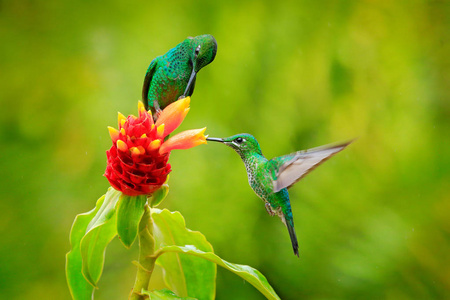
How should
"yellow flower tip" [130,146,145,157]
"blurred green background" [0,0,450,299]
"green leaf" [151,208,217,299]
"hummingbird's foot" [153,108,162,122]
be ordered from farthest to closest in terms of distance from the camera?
1. "blurred green background" [0,0,450,299]
2. "green leaf" [151,208,217,299]
3. "hummingbird's foot" [153,108,162,122]
4. "yellow flower tip" [130,146,145,157]

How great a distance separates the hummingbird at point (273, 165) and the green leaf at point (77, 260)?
0.80 feet

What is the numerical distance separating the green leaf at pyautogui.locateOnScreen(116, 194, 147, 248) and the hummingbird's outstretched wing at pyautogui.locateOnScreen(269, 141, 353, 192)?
0.67 ft

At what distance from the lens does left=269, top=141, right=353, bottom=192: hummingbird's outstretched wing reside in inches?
24.5

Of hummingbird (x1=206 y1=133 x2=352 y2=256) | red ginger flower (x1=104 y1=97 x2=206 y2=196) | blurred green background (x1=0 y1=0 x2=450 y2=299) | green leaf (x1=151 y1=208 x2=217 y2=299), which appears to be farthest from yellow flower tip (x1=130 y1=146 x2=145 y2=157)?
blurred green background (x1=0 y1=0 x2=450 y2=299)

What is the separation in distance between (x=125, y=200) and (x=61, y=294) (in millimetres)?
1129

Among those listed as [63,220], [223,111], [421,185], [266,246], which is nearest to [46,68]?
[63,220]

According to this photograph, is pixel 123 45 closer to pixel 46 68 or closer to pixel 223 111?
pixel 46 68

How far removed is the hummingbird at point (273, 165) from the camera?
2.12 feet

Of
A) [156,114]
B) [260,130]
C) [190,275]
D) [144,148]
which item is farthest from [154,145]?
[260,130]

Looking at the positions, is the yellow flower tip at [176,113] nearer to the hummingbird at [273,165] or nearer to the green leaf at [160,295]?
the hummingbird at [273,165]

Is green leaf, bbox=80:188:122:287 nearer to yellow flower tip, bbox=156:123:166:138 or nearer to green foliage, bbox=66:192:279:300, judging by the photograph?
green foliage, bbox=66:192:279:300

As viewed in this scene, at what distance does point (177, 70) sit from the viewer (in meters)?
0.72

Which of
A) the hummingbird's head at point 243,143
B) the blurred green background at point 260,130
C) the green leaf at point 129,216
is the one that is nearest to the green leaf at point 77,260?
the green leaf at point 129,216

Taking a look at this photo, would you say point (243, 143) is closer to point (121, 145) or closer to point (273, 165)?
point (273, 165)
